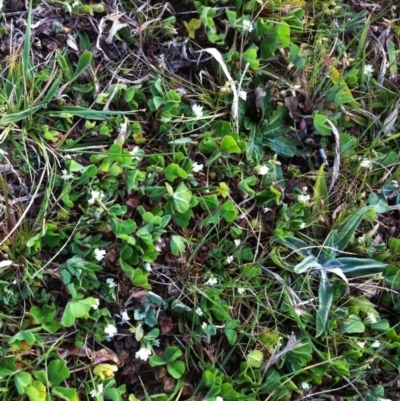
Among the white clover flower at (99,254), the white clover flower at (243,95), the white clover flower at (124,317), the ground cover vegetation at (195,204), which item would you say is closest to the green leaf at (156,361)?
the ground cover vegetation at (195,204)

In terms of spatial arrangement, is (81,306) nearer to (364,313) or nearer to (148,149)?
(148,149)

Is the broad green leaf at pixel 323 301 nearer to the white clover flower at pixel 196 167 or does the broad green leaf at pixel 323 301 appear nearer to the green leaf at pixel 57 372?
the white clover flower at pixel 196 167

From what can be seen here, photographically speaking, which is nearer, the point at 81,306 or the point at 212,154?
the point at 81,306

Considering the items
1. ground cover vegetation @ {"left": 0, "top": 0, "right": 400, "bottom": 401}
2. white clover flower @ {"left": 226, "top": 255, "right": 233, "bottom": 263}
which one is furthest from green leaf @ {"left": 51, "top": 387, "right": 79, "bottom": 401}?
white clover flower @ {"left": 226, "top": 255, "right": 233, "bottom": 263}

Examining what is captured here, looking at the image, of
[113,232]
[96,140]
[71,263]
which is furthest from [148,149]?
[71,263]

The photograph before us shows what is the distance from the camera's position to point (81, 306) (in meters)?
1.68

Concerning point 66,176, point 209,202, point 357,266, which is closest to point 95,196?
point 66,176

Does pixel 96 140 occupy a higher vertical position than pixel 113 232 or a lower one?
higher

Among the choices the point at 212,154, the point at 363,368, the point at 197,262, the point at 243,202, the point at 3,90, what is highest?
the point at 3,90

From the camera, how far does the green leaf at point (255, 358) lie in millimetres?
1828

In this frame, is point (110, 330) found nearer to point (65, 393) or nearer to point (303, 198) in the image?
point (65, 393)

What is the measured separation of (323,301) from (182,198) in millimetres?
600

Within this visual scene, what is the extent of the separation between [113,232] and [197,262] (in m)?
0.30

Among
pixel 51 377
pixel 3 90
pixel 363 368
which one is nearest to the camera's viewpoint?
pixel 51 377
